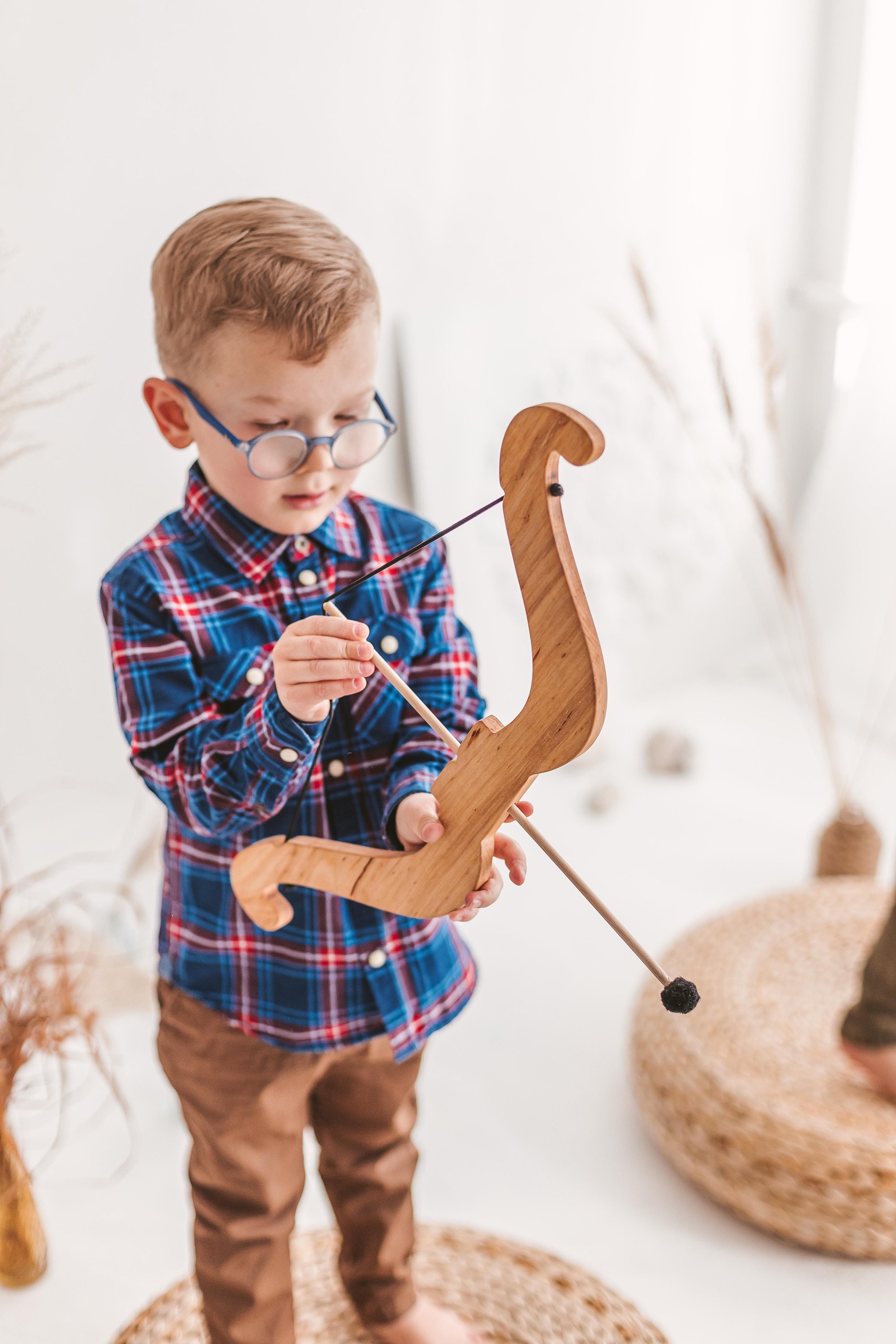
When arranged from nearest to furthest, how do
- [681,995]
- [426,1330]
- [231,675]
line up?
1. [681,995]
2. [231,675]
3. [426,1330]

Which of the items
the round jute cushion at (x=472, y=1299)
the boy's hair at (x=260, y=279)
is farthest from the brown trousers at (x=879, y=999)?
the boy's hair at (x=260, y=279)

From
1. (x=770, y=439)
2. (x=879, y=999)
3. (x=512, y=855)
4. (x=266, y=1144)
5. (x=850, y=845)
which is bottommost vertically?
(x=850, y=845)

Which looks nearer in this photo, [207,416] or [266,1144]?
[207,416]

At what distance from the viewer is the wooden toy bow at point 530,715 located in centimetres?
62

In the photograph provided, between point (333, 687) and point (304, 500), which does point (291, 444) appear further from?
point (333, 687)

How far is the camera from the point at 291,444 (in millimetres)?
766

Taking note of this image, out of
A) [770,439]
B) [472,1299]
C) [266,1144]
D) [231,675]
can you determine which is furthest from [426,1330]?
[770,439]

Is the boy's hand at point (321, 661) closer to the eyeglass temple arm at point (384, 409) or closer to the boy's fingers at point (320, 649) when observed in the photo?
the boy's fingers at point (320, 649)

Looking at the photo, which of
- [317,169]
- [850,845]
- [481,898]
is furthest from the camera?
[850,845]

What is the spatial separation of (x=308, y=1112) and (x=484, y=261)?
1298 mm

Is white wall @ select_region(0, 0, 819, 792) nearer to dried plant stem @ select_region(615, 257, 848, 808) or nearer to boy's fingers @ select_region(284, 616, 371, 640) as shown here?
dried plant stem @ select_region(615, 257, 848, 808)

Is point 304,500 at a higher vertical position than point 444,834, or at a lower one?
higher

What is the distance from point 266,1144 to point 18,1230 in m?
0.48

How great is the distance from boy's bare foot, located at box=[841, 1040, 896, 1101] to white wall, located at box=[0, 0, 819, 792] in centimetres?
97
